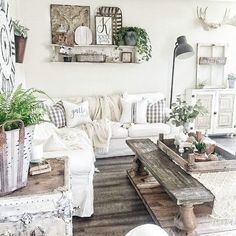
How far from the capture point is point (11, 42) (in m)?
2.84

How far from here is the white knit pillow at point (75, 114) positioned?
4.06 metres

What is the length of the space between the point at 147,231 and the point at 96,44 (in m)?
4.08

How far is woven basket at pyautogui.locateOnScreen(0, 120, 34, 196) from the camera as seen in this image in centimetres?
113

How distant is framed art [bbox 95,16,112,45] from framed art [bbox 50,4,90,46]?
0.17m

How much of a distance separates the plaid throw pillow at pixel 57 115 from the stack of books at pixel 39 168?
2490 mm

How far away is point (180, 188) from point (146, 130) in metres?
2.17

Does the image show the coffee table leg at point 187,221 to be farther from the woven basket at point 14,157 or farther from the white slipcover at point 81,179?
the woven basket at point 14,157

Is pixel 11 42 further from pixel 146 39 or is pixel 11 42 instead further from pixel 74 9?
pixel 146 39

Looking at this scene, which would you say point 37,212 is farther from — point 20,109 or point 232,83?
point 232,83

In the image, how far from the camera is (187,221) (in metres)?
1.96

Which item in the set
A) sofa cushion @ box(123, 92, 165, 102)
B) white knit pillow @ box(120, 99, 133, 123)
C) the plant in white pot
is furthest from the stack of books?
sofa cushion @ box(123, 92, 165, 102)

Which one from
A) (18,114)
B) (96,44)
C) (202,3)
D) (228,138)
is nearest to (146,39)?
(96,44)

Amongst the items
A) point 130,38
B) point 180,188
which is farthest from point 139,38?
point 180,188

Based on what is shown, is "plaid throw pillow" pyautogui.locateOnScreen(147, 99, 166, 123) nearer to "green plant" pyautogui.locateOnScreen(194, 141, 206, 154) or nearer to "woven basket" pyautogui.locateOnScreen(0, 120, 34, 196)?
"green plant" pyautogui.locateOnScreen(194, 141, 206, 154)
